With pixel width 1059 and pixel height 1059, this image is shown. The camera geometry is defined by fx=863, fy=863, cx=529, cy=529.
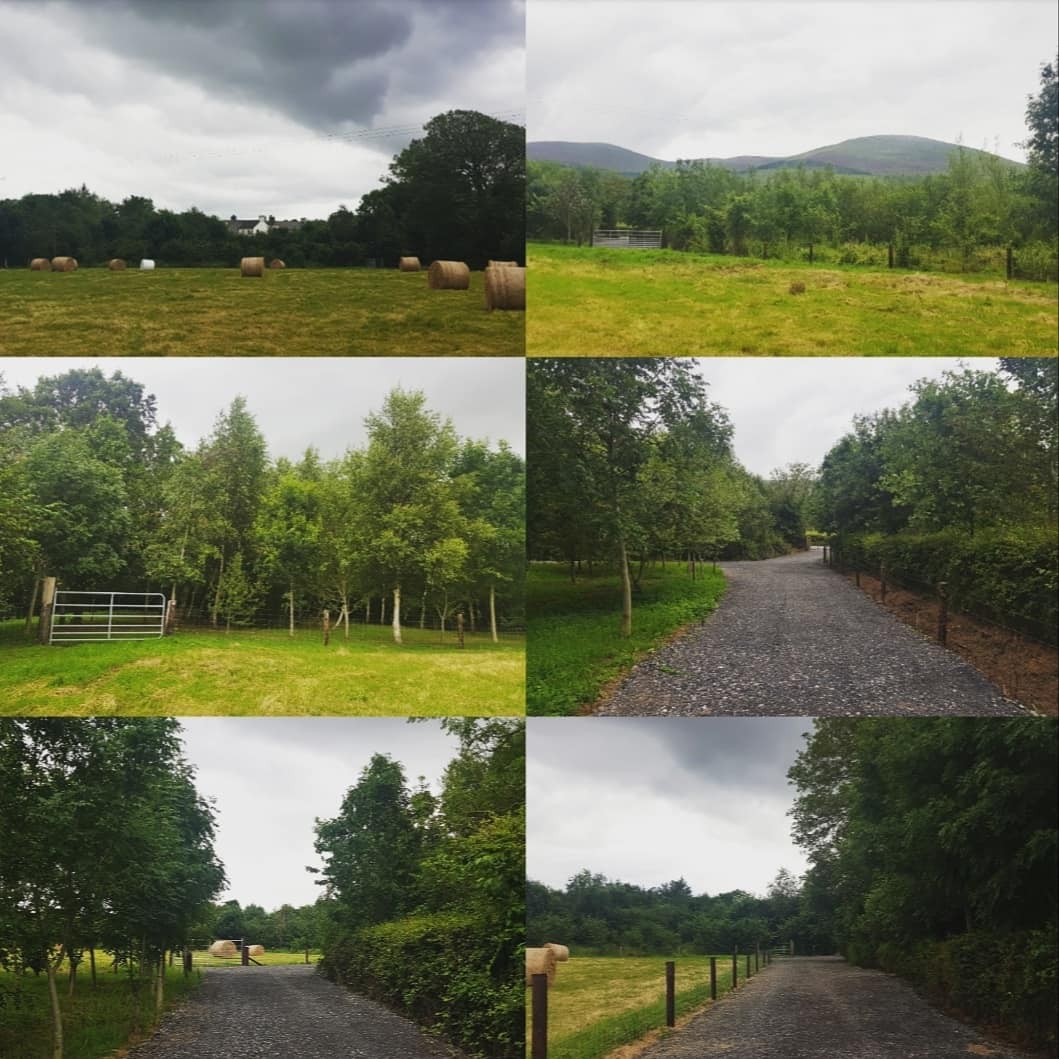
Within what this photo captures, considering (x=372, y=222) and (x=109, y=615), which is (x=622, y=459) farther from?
(x=109, y=615)

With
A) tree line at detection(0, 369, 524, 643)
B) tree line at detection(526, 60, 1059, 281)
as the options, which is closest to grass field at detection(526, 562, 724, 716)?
tree line at detection(0, 369, 524, 643)

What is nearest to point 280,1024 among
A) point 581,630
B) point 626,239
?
point 581,630

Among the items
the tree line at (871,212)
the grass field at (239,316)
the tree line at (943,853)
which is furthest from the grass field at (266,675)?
the tree line at (871,212)

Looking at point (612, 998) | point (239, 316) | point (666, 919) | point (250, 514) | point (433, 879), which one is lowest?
point (612, 998)

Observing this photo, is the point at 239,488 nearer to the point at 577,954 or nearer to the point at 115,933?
the point at 115,933

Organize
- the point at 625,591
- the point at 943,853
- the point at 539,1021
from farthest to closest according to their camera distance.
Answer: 1. the point at 943,853
2. the point at 625,591
3. the point at 539,1021

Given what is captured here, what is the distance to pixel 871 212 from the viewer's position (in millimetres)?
4379

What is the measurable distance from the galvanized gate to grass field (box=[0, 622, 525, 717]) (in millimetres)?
55

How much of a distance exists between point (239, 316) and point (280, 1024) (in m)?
3.44

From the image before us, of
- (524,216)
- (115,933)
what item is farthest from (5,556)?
(524,216)

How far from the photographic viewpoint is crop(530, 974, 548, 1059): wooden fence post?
3.96 m

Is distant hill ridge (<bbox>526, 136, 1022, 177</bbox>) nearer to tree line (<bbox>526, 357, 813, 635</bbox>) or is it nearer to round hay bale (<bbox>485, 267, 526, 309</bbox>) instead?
round hay bale (<bbox>485, 267, 526, 309</bbox>)

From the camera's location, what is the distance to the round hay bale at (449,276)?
4.37 m

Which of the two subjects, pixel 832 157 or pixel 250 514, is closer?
pixel 250 514
